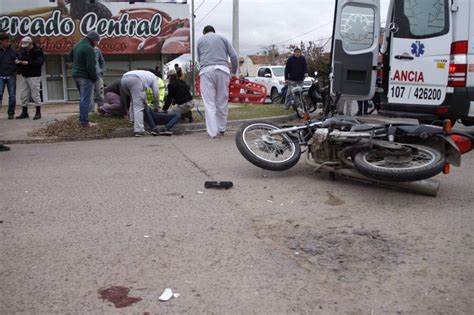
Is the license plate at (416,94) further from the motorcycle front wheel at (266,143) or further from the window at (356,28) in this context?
the motorcycle front wheel at (266,143)

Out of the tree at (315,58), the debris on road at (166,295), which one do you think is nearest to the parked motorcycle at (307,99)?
the debris on road at (166,295)

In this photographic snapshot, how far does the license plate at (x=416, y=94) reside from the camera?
7.25 metres

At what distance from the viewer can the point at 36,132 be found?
31.6 ft

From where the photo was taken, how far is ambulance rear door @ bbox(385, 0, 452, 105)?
23.5 ft

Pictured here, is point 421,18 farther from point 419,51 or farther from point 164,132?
point 164,132

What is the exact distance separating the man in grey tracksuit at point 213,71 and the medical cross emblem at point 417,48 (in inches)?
117

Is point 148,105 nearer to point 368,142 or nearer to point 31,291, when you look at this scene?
point 368,142

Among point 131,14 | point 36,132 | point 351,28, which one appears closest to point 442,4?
point 351,28

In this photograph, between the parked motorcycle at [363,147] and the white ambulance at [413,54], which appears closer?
the parked motorcycle at [363,147]

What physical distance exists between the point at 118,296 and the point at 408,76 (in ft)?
19.5

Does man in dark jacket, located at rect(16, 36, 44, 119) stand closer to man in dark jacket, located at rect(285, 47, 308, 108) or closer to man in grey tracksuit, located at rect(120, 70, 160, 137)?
man in grey tracksuit, located at rect(120, 70, 160, 137)

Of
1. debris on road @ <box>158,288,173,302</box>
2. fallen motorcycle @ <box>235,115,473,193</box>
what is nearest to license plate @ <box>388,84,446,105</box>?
fallen motorcycle @ <box>235,115,473,193</box>

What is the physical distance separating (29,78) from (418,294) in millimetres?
10142

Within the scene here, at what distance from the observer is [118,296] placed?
2.95 meters
